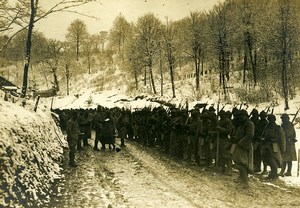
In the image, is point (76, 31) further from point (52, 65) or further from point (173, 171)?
point (173, 171)

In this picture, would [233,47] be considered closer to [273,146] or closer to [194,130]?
[194,130]

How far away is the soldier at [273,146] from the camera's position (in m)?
9.47

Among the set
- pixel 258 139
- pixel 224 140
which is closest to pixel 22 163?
pixel 224 140

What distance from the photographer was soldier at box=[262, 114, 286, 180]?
947 centimetres

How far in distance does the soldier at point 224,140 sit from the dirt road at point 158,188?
1.26 ft

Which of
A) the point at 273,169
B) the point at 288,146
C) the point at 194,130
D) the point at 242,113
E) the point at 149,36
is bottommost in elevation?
the point at 273,169

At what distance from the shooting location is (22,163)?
22.8ft

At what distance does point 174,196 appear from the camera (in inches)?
297

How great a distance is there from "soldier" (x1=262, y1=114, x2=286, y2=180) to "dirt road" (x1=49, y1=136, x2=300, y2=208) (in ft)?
1.95

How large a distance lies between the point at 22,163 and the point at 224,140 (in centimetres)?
606

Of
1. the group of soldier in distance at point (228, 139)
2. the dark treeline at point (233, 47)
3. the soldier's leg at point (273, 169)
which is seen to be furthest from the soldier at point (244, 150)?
the dark treeline at point (233, 47)

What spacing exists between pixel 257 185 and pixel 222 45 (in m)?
30.8

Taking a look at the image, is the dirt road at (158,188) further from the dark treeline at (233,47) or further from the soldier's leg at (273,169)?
the dark treeline at (233,47)

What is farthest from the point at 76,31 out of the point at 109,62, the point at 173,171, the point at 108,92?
the point at 173,171
